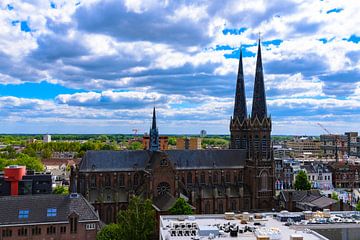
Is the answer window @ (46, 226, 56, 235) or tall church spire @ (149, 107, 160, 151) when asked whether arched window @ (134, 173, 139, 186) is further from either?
window @ (46, 226, 56, 235)

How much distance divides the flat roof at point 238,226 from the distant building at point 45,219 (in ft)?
43.8

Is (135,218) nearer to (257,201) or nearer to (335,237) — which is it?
(335,237)

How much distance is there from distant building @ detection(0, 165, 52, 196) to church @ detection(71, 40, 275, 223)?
801 centimetres

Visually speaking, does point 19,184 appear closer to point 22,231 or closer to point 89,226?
point 22,231

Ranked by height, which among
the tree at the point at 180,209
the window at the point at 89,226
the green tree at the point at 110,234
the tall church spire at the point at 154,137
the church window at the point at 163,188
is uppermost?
the tall church spire at the point at 154,137

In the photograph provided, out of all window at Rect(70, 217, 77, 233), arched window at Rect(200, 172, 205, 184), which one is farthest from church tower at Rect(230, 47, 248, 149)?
window at Rect(70, 217, 77, 233)

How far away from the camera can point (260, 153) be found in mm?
103375

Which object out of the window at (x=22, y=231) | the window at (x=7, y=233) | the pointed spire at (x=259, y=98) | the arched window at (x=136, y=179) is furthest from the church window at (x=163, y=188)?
the window at (x=7, y=233)

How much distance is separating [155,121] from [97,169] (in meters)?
17.4

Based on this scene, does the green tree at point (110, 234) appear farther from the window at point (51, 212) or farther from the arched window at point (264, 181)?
the arched window at point (264, 181)

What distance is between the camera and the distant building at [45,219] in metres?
66.3

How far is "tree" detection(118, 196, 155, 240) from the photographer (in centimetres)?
6650

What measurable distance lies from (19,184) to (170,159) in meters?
31.8

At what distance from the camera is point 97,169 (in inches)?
3703
